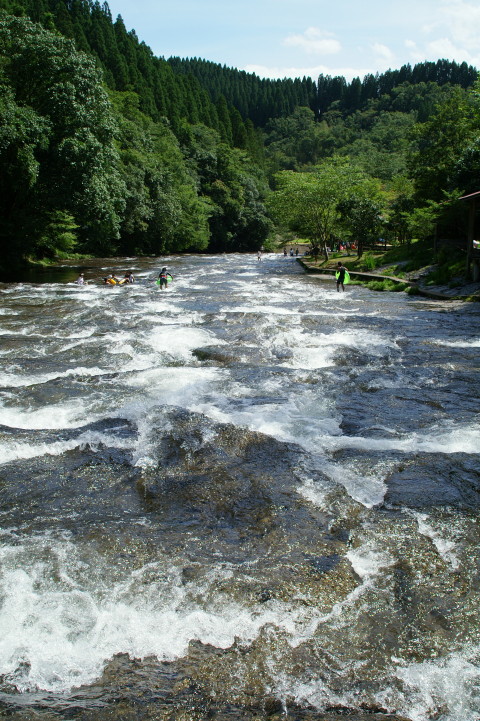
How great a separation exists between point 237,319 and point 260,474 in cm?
1073

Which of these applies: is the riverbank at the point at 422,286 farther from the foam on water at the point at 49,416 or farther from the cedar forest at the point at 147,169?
the foam on water at the point at 49,416

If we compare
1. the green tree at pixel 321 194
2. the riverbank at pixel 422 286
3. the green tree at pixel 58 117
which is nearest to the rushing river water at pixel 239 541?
the riverbank at pixel 422 286

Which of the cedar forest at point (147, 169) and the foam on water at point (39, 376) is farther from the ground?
the cedar forest at point (147, 169)

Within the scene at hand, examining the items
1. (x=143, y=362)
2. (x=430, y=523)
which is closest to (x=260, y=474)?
(x=430, y=523)

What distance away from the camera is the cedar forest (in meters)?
25.9

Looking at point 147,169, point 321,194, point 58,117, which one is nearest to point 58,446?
point 58,117

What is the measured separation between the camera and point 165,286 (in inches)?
1000

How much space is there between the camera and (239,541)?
4793 mm

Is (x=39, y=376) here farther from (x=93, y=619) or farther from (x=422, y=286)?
(x=422, y=286)

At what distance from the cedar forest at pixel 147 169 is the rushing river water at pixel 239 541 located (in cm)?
1896

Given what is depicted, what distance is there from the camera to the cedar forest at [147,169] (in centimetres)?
2589

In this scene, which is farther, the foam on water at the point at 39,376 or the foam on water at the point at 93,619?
the foam on water at the point at 39,376

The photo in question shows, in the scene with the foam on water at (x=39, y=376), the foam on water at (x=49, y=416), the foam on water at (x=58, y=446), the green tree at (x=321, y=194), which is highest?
the green tree at (x=321, y=194)

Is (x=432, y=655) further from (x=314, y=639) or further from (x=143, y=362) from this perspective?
(x=143, y=362)
